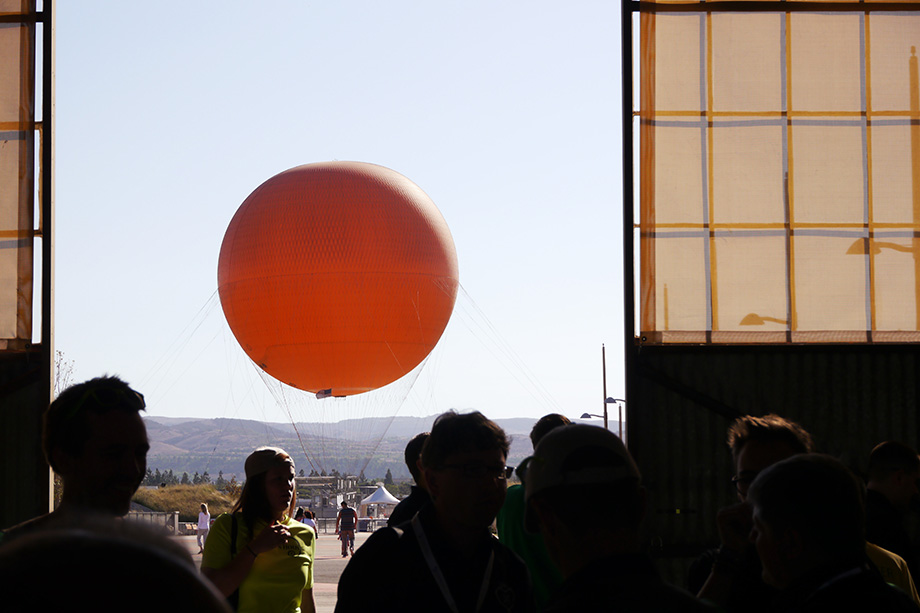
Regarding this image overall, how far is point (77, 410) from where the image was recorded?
2.88 m

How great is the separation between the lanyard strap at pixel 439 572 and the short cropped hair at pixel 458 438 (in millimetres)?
251

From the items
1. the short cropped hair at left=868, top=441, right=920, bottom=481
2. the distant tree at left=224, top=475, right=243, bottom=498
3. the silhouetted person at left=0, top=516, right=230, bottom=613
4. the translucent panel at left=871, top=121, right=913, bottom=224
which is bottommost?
the distant tree at left=224, top=475, right=243, bottom=498

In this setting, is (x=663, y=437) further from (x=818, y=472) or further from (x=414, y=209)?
(x=414, y=209)

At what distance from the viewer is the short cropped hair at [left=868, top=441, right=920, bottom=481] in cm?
534

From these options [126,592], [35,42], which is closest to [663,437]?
[35,42]

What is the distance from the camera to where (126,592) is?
0.82 meters

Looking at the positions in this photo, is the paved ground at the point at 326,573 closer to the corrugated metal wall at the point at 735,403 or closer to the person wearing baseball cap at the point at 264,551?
the person wearing baseball cap at the point at 264,551

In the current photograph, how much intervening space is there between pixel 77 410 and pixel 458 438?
1385 mm

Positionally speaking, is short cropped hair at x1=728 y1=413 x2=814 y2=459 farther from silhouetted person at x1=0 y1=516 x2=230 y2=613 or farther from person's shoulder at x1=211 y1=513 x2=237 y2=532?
silhouetted person at x1=0 y1=516 x2=230 y2=613

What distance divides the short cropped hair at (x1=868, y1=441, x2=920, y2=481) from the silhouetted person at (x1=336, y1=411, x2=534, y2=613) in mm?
2797

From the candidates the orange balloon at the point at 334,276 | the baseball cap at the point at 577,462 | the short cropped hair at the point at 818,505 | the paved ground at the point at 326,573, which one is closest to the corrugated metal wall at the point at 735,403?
the paved ground at the point at 326,573

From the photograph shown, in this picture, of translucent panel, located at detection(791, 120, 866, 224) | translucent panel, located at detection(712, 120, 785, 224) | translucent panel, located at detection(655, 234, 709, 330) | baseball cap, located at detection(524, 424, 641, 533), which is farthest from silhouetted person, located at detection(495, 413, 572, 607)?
translucent panel, located at detection(791, 120, 866, 224)

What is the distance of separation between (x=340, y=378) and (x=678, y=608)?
104ft

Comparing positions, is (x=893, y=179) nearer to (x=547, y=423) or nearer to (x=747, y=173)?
(x=747, y=173)
